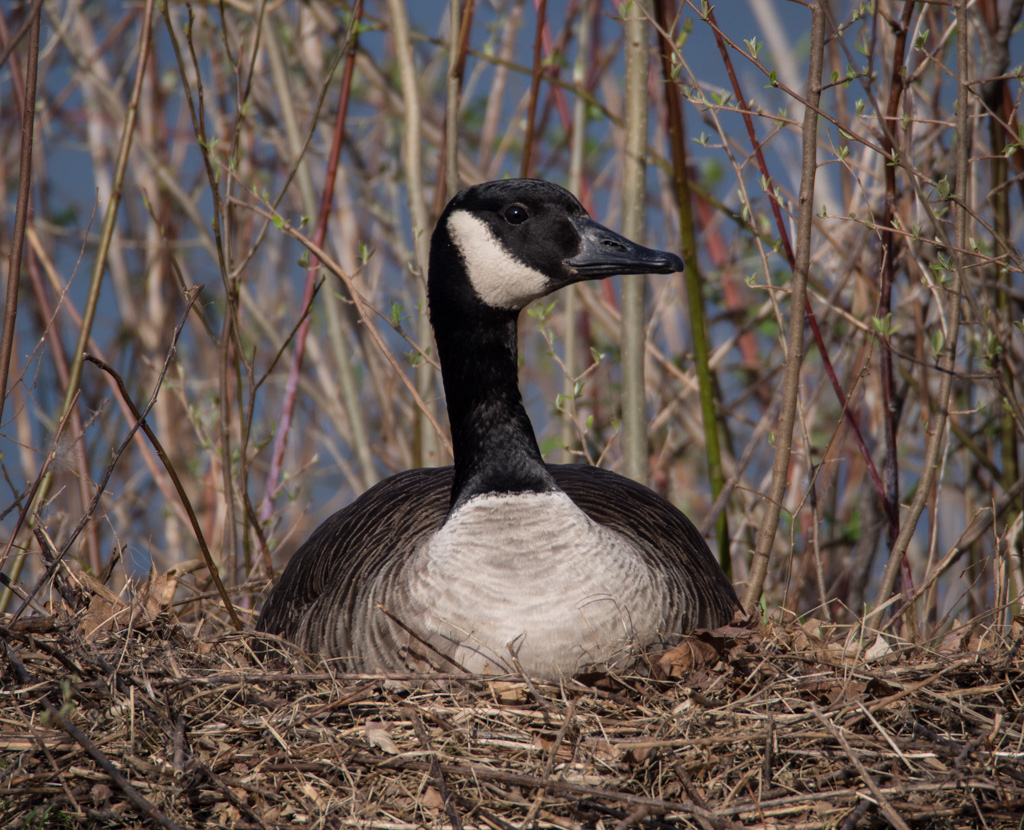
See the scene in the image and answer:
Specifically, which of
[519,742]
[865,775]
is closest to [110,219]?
[519,742]

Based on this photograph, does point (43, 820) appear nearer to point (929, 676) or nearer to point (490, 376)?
point (490, 376)

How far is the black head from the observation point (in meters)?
3.12

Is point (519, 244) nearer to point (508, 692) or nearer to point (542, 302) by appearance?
point (508, 692)

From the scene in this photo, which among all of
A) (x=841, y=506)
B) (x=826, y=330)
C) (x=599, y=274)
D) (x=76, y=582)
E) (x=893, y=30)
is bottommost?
(x=841, y=506)

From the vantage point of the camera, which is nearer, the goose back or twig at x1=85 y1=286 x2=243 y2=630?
twig at x1=85 y1=286 x2=243 y2=630

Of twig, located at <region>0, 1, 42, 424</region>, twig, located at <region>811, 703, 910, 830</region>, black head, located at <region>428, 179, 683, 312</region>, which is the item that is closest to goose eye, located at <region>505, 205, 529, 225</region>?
black head, located at <region>428, 179, 683, 312</region>

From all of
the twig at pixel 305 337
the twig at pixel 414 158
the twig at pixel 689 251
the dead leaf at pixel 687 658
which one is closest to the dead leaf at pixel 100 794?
the dead leaf at pixel 687 658

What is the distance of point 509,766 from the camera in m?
2.50

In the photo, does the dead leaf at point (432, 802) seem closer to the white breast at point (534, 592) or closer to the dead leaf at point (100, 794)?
the white breast at point (534, 592)

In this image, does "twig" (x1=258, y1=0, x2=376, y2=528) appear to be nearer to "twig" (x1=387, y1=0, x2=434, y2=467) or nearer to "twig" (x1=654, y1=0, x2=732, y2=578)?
"twig" (x1=387, y1=0, x2=434, y2=467)

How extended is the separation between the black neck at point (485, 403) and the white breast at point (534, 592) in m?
0.18

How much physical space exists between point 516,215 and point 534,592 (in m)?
1.14

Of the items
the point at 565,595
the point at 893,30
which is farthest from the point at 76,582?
the point at 893,30

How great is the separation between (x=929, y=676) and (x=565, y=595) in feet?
3.19
